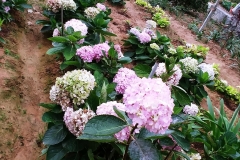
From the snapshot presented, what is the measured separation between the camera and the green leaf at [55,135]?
1786 mm

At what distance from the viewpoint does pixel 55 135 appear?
1.81 metres

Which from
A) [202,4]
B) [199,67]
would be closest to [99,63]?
[199,67]

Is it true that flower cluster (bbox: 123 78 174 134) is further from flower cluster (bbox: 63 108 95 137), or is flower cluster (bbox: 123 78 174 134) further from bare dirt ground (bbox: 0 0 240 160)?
bare dirt ground (bbox: 0 0 240 160)

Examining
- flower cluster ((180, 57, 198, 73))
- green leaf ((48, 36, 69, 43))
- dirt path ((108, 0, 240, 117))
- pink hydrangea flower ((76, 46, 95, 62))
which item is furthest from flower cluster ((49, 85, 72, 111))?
dirt path ((108, 0, 240, 117))

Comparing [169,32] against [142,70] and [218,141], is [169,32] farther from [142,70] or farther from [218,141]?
[218,141]

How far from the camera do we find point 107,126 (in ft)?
3.97

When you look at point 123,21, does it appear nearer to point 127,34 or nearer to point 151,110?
point 127,34

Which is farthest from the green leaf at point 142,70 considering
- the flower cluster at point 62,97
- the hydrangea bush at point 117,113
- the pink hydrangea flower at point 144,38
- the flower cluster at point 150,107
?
the pink hydrangea flower at point 144,38

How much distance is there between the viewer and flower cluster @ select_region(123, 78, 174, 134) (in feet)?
3.65

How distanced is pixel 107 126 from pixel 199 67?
2.93 m

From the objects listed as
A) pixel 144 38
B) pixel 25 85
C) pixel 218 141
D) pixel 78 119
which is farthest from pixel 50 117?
pixel 144 38

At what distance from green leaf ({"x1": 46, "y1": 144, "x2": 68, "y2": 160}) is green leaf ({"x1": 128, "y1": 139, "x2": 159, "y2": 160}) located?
72 centimetres

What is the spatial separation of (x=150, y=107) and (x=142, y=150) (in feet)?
0.83

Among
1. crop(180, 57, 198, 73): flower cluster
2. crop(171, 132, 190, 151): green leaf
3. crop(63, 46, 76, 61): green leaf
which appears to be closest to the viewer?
crop(171, 132, 190, 151): green leaf
